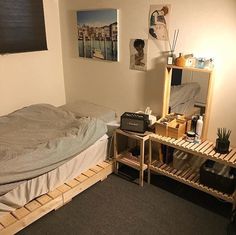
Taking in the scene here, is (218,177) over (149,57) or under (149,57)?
under

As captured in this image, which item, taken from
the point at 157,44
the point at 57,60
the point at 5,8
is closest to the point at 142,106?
the point at 157,44

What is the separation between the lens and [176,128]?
2.27m

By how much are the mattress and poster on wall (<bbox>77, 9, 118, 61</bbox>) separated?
0.95 meters

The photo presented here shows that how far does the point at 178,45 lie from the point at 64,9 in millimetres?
1603

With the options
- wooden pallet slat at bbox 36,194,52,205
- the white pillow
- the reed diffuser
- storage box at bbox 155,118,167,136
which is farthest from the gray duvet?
the reed diffuser

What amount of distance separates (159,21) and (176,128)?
993 millimetres

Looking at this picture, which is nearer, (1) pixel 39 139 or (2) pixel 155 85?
(1) pixel 39 139

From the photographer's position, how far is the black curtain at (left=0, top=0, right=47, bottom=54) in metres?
2.76

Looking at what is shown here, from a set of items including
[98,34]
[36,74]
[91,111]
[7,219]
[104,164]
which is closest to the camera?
[7,219]

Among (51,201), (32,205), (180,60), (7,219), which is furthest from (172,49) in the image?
(7,219)

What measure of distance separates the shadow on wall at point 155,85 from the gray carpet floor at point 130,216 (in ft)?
2.76

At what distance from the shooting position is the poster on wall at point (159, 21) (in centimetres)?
232

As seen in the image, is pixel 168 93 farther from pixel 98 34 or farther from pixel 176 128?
pixel 98 34

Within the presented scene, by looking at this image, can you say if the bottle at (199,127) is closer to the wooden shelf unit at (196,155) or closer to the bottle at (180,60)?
the wooden shelf unit at (196,155)
